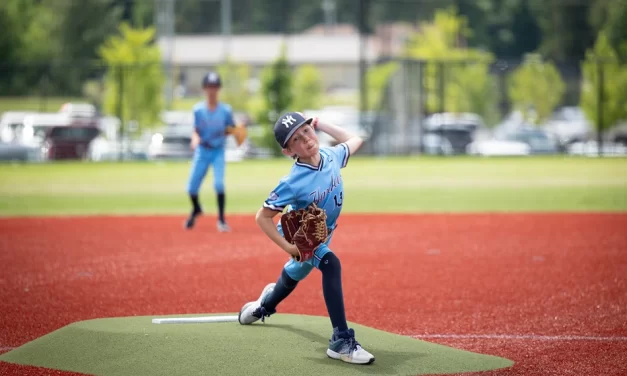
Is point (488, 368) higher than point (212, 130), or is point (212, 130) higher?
point (212, 130)

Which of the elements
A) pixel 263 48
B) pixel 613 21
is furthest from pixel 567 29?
pixel 263 48

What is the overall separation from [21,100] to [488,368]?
51968 millimetres

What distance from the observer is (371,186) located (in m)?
22.9

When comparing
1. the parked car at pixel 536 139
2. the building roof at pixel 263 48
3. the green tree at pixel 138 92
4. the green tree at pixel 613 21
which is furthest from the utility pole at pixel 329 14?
the green tree at pixel 138 92

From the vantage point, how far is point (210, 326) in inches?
282

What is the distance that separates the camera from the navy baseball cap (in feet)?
19.6

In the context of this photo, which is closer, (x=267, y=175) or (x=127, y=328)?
(x=127, y=328)

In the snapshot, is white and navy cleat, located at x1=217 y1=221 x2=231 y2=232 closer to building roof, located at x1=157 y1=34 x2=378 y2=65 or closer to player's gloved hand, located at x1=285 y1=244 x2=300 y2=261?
player's gloved hand, located at x1=285 y1=244 x2=300 y2=261

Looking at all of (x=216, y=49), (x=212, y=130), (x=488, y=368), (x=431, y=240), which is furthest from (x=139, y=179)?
(x=216, y=49)

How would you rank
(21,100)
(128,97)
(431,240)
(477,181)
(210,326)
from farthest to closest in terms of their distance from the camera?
1. (21,100)
2. (128,97)
3. (477,181)
4. (431,240)
5. (210,326)

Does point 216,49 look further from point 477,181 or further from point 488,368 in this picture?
point 488,368

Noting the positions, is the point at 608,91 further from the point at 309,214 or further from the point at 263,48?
the point at 263,48

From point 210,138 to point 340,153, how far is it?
294 inches

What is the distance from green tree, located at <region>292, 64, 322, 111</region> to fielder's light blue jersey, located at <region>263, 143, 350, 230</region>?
33852 millimetres
